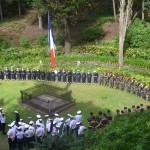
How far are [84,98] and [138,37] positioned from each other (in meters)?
13.4

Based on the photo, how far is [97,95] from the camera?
23031 millimetres

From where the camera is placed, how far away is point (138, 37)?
33188 mm

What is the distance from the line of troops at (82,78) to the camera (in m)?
22.5

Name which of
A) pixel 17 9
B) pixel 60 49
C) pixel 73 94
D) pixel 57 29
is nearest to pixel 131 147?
pixel 73 94

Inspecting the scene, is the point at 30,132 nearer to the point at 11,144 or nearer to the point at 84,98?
the point at 11,144

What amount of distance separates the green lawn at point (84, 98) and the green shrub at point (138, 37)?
1031 cm

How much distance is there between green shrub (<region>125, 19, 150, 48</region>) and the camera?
33000 mm

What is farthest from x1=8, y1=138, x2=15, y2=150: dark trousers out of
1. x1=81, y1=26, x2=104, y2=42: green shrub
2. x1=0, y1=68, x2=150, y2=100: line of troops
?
x1=81, y1=26, x2=104, y2=42: green shrub

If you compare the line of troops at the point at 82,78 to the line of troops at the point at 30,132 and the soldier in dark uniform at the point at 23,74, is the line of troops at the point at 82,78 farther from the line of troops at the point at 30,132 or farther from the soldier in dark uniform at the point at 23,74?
the line of troops at the point at 30,132

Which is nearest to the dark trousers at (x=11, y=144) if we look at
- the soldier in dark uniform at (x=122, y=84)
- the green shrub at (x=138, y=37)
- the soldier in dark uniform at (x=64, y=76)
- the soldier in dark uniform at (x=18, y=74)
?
the soldier in dark uniform at (x=122, y=84)

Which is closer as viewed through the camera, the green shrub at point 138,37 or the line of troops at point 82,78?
the line of troops at point 82,78

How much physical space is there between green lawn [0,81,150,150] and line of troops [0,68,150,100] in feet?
1.45

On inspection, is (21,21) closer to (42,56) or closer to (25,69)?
(42,56)

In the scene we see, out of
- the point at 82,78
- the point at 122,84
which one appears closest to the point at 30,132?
the point at 122,84
